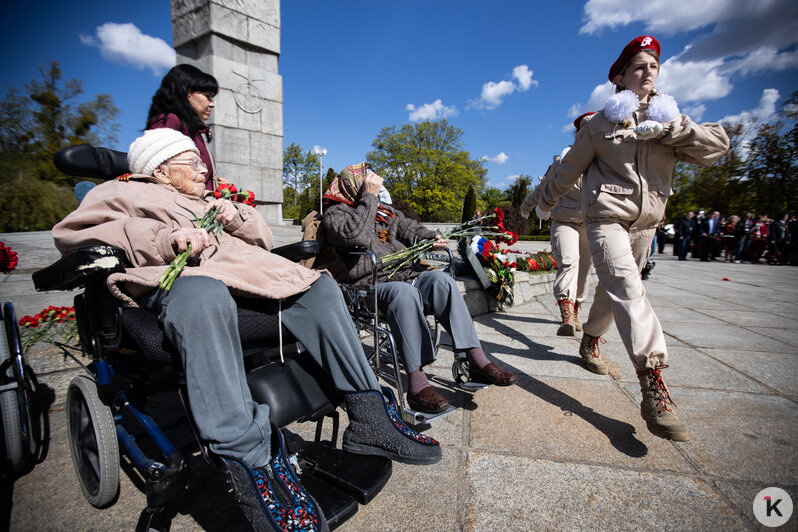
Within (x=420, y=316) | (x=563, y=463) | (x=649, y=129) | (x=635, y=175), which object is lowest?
(x=563, y=463)

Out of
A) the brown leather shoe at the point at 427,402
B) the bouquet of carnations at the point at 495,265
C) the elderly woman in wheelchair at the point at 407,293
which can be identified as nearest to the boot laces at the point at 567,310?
the bouquet of carnations at the point at 495,265

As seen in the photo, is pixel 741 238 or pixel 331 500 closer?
pixel 331 500

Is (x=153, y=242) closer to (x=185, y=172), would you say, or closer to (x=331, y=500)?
(x=185, y=172)

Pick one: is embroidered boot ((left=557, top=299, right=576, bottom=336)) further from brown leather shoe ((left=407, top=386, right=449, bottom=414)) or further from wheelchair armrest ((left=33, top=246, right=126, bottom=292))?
wheelchair armrest ((left=33, top=246, right=126, bottom=292))

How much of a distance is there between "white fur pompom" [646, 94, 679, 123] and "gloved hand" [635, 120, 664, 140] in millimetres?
43

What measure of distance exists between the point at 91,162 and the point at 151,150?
0.29 metres

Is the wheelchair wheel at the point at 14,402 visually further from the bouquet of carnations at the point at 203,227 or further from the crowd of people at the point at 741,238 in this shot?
the crowd of people at the point at 741,238

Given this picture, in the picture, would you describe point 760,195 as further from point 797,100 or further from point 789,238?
point 789,238

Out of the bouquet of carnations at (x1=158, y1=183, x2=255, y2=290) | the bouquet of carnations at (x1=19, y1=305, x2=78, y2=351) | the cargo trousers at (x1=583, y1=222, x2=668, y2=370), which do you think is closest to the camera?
the bouquet of carnations at (x1=158, y1=183, x2=255, y2=290)

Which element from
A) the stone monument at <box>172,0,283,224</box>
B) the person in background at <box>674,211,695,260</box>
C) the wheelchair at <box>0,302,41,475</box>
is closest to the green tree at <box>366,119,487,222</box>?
the person in background at <box>674,211,695,260</box>

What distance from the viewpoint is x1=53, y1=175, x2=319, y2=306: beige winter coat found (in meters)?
1.47

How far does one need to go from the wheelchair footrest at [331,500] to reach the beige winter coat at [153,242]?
724 mm

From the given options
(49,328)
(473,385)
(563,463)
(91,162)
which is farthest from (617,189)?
(49,328)

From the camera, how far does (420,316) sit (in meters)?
2.30
